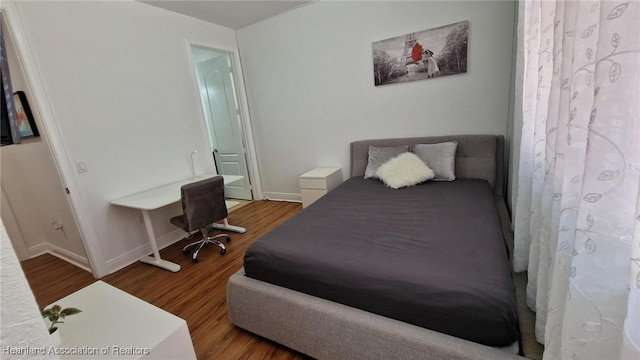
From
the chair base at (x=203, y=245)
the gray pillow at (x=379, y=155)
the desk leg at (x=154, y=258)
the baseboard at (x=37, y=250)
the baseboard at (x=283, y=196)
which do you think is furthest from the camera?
the baseboard at (x=283, y=196)

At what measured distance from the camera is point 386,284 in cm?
125

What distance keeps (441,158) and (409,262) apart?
1.78m

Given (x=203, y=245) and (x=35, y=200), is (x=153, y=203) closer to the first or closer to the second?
(x=203, y=245)

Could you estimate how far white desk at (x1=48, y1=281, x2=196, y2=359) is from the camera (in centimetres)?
108

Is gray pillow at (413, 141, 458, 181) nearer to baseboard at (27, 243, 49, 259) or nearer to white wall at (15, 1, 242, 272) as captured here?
white wall at (15, 1, 242, 272)

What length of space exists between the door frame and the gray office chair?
46.6 inches

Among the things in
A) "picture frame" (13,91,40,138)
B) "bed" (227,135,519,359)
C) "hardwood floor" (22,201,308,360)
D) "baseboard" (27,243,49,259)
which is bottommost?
"hardwood floor" (22,201,308,360)

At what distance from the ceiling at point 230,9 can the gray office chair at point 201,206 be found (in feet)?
6.98

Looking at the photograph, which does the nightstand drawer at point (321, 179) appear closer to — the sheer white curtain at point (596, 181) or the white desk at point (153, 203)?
the white desk at point (153, 203)

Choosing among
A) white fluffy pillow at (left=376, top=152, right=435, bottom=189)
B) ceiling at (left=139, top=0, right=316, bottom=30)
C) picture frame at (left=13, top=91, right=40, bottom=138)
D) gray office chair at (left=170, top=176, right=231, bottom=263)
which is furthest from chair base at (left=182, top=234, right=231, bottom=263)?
ceiling at (left=139, top=0, right=316, bottom=30)

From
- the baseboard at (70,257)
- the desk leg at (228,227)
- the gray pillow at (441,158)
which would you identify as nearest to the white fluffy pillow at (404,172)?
the gray pillow at (441,158)

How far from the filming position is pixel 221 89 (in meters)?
4.14

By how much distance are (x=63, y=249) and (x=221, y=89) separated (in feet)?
9.43

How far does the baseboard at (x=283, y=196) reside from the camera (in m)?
4.20
